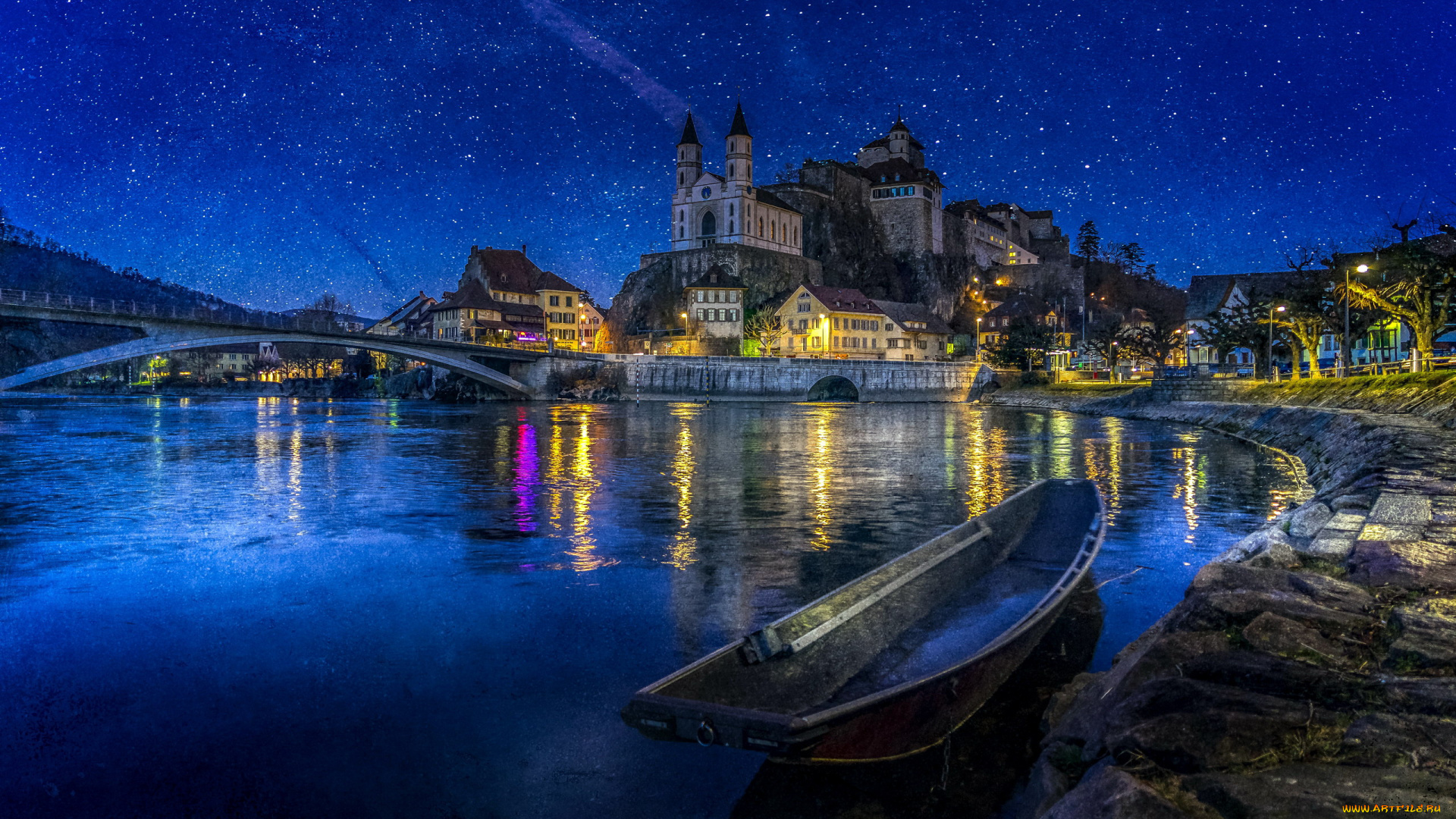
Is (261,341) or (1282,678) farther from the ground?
(261,341)

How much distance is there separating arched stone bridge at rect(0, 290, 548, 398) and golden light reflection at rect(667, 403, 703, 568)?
4122 centimetres

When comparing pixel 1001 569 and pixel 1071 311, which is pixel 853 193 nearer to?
pixel 1071 311

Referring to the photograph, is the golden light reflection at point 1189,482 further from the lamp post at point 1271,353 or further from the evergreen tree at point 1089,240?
the evergreen tree at point 1089,240

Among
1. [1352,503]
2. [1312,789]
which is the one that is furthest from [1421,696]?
[1352,503]

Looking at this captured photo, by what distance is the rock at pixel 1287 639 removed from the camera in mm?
6227

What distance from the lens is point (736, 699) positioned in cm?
606

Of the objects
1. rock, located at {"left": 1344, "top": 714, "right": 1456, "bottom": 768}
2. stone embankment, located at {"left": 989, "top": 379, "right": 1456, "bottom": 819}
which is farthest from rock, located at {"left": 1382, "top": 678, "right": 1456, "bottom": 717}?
rock, located at {"left": 1344, "top": 714, "right": 1456, "bottom": 768}

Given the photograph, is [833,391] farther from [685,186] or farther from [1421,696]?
[1421,696]

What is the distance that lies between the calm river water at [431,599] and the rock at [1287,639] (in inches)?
107

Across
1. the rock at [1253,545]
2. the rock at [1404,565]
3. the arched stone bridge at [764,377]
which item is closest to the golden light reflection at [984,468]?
the rock at [1253,545]

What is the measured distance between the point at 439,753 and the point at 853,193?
491 feet

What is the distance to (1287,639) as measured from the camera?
21.1 feet

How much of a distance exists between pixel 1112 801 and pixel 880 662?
325 cm

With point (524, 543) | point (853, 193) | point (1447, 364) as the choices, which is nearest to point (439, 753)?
point (524, 543)
